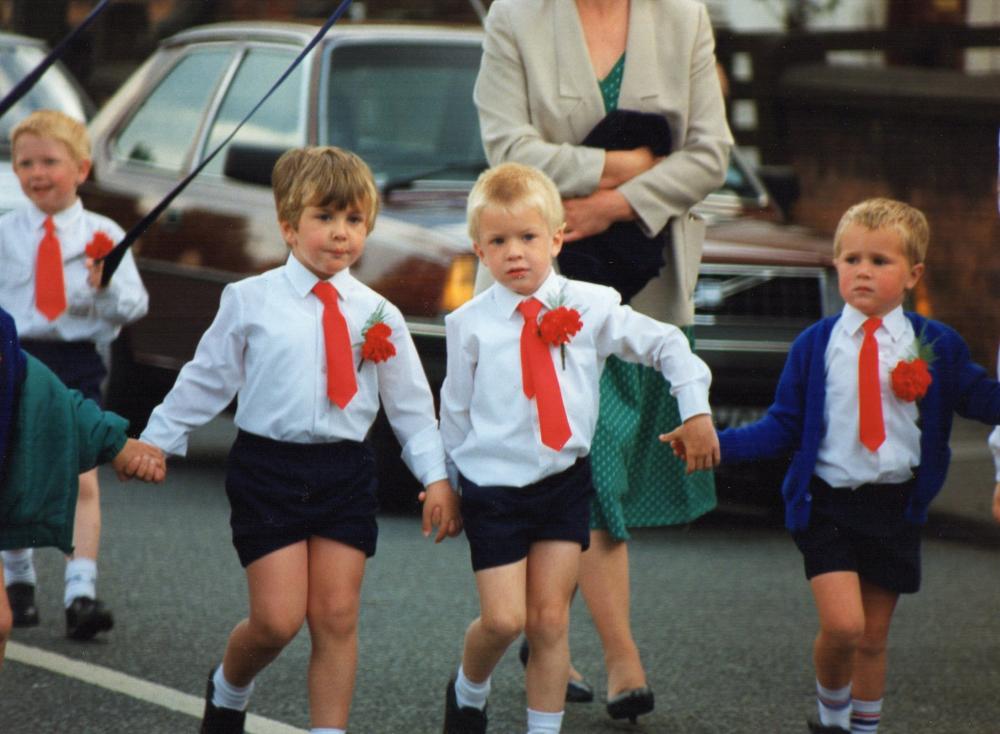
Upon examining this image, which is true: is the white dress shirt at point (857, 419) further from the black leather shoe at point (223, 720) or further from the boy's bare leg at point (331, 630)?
the black leather shoe at point (223, 720)

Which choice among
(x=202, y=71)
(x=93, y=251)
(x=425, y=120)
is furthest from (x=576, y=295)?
(x=202, y=71)

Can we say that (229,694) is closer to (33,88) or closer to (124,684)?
(124,684)

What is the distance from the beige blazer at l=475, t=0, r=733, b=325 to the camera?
5191 millimetres

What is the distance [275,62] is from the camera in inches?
357

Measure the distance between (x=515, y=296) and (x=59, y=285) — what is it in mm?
2268

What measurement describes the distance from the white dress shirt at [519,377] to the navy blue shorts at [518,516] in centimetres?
3

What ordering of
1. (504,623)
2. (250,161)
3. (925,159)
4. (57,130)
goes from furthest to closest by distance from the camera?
(925,159), (250,161), (57,130), (504,623)

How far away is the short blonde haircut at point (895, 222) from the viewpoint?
4.84m

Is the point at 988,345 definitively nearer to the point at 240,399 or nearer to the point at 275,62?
the point at 275,62

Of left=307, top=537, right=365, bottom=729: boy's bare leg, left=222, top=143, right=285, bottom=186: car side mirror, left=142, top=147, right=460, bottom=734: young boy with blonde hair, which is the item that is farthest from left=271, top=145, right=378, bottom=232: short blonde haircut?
left=222, top=143, right=285, bottom=186: car side mirror

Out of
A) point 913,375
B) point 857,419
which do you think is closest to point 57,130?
point 857,419

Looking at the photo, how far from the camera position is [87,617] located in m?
6.14

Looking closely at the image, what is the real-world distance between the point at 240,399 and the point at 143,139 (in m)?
5.33

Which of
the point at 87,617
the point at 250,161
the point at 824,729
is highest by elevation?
the point at 250,161
